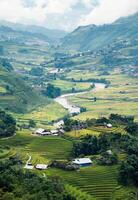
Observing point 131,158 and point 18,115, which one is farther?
point 18,115

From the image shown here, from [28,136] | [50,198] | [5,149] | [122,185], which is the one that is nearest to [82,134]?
[28,136]

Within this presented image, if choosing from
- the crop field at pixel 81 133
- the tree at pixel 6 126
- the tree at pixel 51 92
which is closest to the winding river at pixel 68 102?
the tree at pixel 51 92

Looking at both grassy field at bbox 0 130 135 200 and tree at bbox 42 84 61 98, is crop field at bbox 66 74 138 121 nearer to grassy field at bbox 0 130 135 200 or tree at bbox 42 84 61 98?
tree at bbox 42 84 61 98

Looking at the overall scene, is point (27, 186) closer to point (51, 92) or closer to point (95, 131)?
point (95, 131)

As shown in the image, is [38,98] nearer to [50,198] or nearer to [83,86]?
[83,86]

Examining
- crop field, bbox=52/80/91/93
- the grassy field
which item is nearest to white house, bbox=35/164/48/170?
the grassy field

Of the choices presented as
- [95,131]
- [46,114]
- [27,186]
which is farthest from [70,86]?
[27,186]

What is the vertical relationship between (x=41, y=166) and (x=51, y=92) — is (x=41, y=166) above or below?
below
